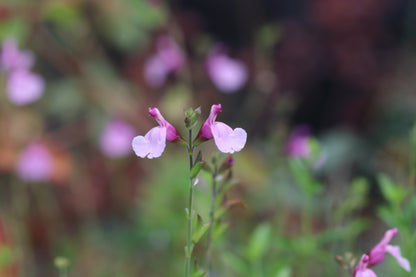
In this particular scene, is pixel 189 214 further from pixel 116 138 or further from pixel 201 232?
pixel 116 138

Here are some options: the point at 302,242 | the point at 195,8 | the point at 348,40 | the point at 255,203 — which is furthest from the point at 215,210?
the point at 195,8

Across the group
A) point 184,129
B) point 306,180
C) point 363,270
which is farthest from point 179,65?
point 363,270

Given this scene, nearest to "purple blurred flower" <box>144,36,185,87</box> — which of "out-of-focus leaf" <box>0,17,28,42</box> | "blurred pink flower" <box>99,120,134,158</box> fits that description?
"blurred pink flower" <box>99,120,134,158</box>

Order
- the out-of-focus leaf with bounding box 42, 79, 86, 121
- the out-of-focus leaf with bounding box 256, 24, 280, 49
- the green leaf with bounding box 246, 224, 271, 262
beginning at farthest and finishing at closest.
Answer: the out-of-focus leaf with bounding box 42, 79, 86, 121, the out-of-focus leaf with bounding box 256, 24, 280, 49, the green leaf with bounding box 246, 224, 271, 262

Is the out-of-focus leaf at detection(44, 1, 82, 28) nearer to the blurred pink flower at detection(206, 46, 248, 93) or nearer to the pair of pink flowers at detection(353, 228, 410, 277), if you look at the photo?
the blurred pink flower at detection(206, 46, 248, 93)

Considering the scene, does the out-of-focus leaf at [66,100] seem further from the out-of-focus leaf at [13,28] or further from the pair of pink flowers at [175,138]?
the pair of pink flowers at [175,138]
